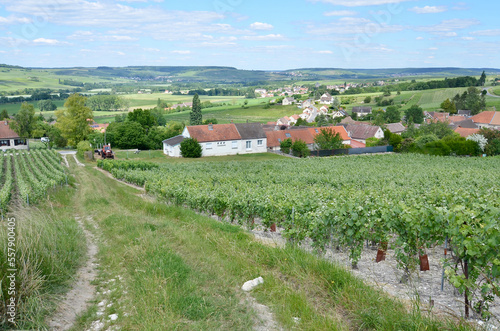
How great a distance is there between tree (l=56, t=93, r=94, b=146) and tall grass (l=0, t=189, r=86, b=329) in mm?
61533

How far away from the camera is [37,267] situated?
6566 mm

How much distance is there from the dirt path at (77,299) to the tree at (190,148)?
1774 inches

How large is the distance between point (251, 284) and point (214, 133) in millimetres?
51296

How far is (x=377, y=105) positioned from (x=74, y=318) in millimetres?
155243

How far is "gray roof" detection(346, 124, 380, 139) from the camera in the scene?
257 ft

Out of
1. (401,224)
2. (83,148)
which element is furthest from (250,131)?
(401,224)

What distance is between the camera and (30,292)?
19.6 feet

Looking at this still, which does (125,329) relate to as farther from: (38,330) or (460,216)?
(460,216)

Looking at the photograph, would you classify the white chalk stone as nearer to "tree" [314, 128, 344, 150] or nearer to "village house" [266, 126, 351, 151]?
"tree" [314, 128, 344, 150]

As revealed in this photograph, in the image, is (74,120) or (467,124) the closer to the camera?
(74,120)

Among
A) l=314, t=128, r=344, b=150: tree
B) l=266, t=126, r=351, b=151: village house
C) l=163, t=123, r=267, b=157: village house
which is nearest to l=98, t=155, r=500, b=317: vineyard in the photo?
l=163, t=123, r=267, b=157: village house

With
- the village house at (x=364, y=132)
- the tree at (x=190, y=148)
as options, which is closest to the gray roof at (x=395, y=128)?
the village house at (x=364, y=132)

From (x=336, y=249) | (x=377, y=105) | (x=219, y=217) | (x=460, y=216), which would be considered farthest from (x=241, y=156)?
(x=377, y=105)

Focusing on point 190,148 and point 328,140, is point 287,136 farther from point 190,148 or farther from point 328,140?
point 190,148
